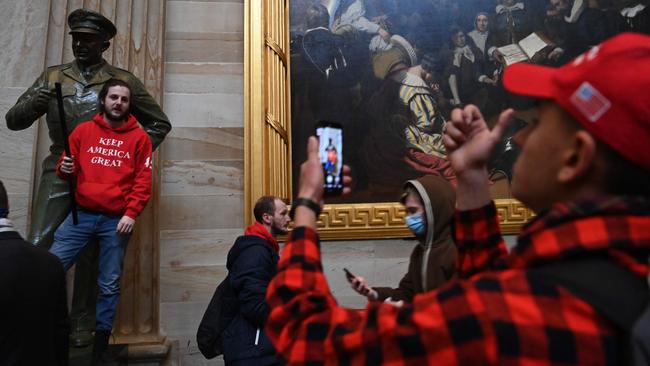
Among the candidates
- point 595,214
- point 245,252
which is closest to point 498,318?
point 595,214

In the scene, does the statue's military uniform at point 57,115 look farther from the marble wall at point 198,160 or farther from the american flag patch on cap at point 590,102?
the american flag patch on cap at point 590,102

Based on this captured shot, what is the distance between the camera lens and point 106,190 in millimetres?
4180

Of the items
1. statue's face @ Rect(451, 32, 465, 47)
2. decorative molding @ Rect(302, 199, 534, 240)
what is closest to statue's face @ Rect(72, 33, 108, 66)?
decorative molding @ Rect(302, 199, 534, 240)

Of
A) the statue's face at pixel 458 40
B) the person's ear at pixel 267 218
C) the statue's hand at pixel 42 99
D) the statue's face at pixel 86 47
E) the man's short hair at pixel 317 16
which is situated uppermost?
the man's short hair at pixel 317 16

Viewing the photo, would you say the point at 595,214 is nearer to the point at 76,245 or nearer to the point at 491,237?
the point at 491,237

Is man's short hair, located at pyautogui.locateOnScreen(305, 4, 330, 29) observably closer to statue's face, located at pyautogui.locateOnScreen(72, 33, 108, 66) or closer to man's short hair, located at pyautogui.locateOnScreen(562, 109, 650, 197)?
statue's face, located at pyautogui.locateOnScreen(72, 33, 108, 66)

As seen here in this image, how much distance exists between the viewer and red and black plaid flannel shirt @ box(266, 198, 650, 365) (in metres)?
0.87

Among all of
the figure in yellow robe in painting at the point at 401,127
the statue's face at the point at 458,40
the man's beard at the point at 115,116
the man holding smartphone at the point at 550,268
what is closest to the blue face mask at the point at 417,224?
the man holding smartphone at the point at 550,268

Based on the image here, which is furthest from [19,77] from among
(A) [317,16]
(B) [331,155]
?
(B) [331,155]

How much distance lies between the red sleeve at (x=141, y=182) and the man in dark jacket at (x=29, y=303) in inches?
50.0

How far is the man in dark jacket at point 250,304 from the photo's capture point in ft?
11.4

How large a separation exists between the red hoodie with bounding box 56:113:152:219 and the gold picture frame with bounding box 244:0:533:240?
1.36 m

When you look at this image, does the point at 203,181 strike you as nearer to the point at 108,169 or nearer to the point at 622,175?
the point at 108,169

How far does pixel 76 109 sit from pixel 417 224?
10.3ft
